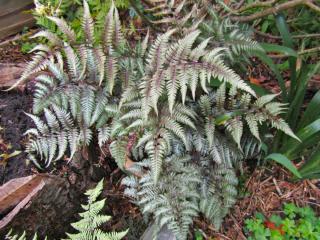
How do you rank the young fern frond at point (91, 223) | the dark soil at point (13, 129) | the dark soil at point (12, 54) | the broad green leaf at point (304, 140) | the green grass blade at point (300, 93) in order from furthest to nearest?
the dark soil at point (12, 54) → the dark soil at point (13, 129) → the green grass blade at point (300, 93) → the broad green leaf at point (304, 140) → the young fern frond at point (91, 223)

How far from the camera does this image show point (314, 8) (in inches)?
→ 91.8

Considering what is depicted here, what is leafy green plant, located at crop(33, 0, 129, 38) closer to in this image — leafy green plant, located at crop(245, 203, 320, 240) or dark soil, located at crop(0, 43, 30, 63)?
dark soil, located at crop(0, 43, 30, 63)

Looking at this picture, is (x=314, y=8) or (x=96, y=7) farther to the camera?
(x=96, y=7)

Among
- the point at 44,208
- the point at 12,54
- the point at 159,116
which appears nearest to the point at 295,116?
the point at 159,116

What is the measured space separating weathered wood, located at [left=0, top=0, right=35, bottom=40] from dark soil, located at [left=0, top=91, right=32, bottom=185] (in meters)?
0.83

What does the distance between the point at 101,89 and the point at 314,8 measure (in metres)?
1.48

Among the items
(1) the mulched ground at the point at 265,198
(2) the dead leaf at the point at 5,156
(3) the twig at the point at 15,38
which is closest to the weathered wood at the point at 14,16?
(3) the twig at the point at 15,38

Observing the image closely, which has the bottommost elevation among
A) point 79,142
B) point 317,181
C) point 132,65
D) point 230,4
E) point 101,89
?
point 317,181

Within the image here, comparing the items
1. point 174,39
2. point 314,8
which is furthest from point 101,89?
point 314,8

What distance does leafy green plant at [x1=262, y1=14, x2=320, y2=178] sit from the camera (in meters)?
2.12

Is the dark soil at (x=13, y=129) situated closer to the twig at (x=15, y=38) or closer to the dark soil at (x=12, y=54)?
the dark soil at (x=12, y=54)

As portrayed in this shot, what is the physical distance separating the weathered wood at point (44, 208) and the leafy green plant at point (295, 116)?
132cm

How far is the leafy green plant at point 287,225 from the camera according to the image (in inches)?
88.6

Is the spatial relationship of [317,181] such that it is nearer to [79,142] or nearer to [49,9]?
[79,142]
